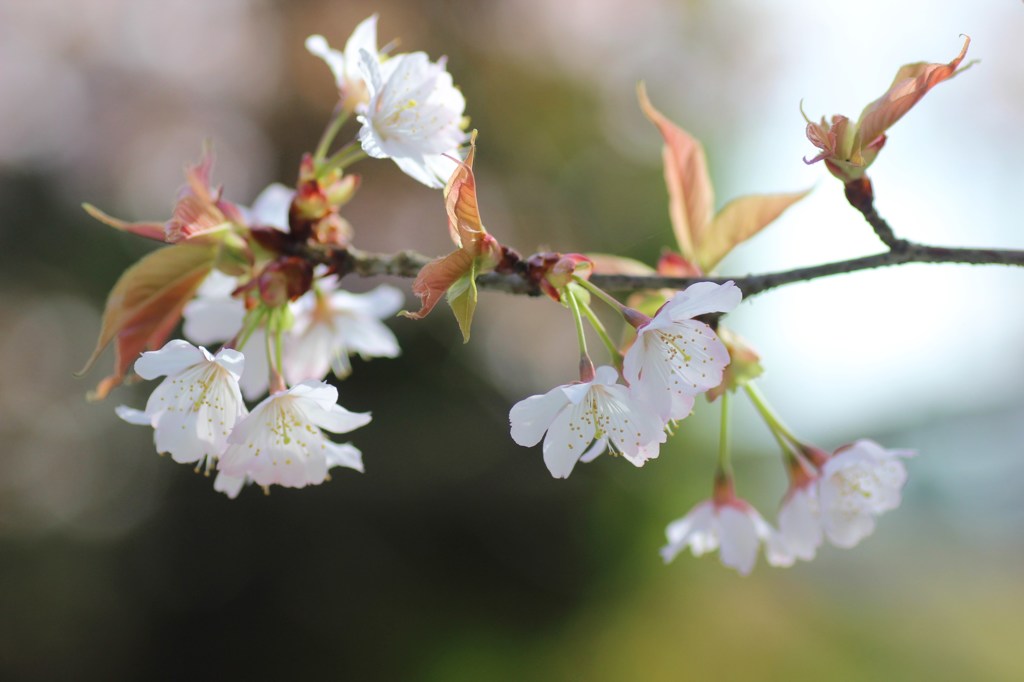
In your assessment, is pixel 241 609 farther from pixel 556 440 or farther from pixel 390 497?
pixel 556 440

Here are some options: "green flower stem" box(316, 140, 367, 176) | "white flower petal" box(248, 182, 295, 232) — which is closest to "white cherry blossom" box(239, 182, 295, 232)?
A: "white flower petal" box(248, 182, 295, 232)

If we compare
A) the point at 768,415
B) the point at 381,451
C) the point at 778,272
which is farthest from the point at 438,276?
the point at 381,451

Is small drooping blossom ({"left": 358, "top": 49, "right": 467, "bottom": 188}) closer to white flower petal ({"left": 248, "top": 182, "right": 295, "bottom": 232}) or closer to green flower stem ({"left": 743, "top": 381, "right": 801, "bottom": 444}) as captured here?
white flower petal ({"left": 248, "top": 182, "right": 295, "bottom": 232})

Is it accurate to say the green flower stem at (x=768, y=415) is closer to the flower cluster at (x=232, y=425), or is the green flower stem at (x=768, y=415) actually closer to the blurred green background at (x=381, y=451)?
the flower cluster at (x=232, y=425)

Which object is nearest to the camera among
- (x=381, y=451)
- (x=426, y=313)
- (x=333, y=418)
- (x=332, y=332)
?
(x=426, y=313)

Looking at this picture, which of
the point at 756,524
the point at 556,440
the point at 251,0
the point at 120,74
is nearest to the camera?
the point at 556,440

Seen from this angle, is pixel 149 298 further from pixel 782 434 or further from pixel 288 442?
pixel 782 434

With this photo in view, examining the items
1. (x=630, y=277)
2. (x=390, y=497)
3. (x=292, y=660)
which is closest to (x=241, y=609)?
(x=292, y=660)
